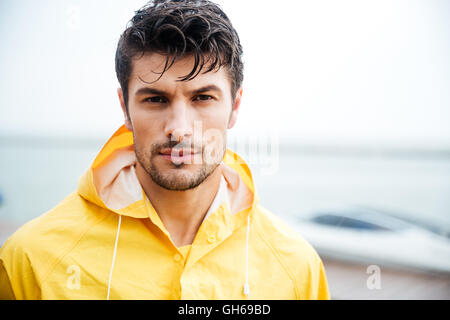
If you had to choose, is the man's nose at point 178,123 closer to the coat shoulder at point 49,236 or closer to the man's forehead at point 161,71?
the man's forehead at point 161,71

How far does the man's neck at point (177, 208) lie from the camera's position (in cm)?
125

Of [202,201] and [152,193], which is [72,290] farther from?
[202,201]

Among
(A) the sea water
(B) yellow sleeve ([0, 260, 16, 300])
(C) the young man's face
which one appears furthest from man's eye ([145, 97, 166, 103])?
(A) the sea water

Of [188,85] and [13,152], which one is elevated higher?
[13,152]

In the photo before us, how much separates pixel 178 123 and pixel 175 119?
0.06 feet

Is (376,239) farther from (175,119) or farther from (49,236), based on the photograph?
(49,236)

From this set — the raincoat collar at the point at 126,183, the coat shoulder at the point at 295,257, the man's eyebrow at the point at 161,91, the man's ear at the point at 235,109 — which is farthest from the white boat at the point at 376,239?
the man's eyebrow at the point at 161,91

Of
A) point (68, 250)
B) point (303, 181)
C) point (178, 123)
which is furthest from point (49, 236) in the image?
point (303, 181)

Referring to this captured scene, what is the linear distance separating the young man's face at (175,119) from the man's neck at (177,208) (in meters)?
0.08

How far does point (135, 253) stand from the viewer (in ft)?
3.76

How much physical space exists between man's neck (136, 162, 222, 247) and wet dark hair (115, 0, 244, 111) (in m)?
0.30
